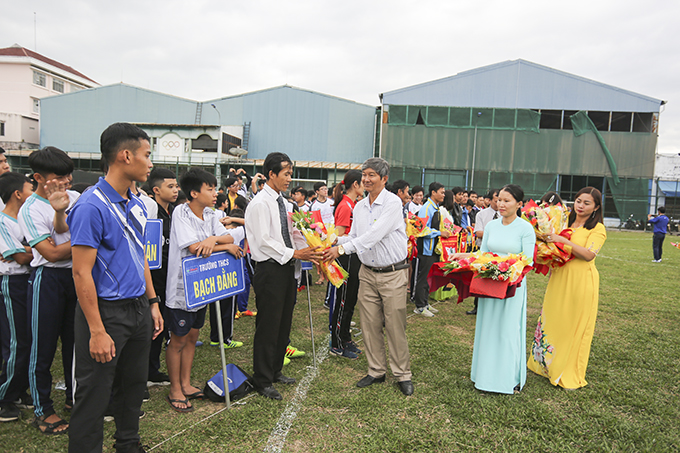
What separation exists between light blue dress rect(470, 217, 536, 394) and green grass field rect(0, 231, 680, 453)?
16 cm

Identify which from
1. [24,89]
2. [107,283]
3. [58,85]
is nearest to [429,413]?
[107,283]

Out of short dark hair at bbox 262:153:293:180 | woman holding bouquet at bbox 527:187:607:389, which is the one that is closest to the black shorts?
short dark hair at bbox 262:153:293:180

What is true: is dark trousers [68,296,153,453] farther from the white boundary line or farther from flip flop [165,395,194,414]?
the white boundary line

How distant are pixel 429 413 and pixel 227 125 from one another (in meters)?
34.1

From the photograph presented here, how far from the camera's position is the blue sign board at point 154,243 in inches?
145

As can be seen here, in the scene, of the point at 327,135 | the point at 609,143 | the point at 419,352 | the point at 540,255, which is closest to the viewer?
the point at 540,255

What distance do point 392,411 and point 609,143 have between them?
3457 centimetres

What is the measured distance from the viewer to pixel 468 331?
6.20m

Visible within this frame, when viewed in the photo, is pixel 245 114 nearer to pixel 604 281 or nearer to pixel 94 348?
pixel 604 281

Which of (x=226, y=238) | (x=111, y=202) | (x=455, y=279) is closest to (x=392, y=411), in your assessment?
(x=455, y=279)

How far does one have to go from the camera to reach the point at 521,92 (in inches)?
1243

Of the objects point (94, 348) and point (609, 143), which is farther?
point (609, 143)

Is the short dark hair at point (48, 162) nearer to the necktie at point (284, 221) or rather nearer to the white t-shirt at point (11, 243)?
the white t-shirt at point (11, 243)

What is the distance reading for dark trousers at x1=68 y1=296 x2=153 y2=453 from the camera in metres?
2.25
